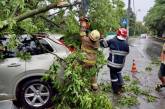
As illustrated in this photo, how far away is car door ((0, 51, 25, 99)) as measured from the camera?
7.64 metres

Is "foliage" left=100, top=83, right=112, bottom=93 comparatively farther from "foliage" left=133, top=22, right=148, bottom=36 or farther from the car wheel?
"foliage" left=133, top=22, right=148, bottom=36

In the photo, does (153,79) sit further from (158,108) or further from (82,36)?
(82,36)

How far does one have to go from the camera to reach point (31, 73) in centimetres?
777

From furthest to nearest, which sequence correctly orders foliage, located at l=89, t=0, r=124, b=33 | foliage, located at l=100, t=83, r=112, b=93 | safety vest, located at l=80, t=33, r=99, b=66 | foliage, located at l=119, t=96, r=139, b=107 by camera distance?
foliage, located at l=100, t=83, r=112, b=93
foliage, located at l=119, t=96, r=139, b=107
safety vest, located at l=80, t=33, r=99, b=66
foliage, located at l=89, t=0, r=124, b=33

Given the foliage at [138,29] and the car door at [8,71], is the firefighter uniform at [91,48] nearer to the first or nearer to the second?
the car door at [8,71]

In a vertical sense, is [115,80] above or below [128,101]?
above

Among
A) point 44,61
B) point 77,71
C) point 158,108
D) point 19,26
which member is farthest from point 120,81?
point 19,26

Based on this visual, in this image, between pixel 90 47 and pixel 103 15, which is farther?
pixel 90 47

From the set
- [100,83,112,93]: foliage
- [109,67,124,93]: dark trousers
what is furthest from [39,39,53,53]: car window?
[100,83,112,93]: foliage

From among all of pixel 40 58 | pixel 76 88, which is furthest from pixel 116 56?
pixel 76 88

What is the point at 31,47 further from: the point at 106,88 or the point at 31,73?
the point at 106,88

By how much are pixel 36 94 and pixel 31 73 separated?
0.52 metres

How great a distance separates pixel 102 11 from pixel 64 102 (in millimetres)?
1887

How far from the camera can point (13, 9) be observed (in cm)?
509
